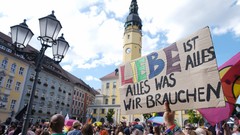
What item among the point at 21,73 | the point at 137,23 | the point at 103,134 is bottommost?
the point at 103,134

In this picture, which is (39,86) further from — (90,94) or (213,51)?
(213,51)

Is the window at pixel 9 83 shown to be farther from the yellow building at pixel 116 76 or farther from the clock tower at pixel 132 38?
the clock tower at pixel 132 38

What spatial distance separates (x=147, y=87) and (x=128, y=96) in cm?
64

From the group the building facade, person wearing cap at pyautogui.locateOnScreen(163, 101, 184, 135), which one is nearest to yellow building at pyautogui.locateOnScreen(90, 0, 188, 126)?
the building facade

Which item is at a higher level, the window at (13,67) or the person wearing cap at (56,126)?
the window at (13,67)

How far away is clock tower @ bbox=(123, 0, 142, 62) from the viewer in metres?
57.8

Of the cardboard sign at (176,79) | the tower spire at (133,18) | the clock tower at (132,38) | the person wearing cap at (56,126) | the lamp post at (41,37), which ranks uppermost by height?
the tower spire at (133,18)

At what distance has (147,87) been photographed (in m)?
4.62

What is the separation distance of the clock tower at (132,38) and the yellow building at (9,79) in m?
27.9

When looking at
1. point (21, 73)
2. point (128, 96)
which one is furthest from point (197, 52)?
point (21, 73)

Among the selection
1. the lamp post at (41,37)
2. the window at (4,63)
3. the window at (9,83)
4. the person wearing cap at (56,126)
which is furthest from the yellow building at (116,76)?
the person wearing cap at (56,126)

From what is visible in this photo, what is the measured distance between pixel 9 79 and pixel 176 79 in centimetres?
3869

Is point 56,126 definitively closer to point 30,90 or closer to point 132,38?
point 30,90

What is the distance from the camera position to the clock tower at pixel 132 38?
57.8 metres
